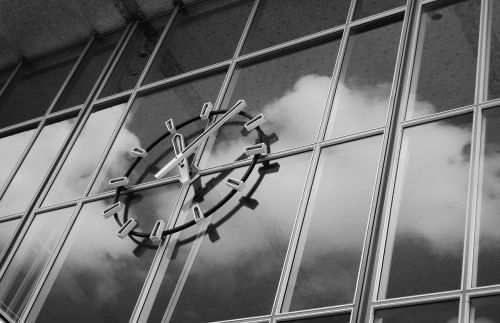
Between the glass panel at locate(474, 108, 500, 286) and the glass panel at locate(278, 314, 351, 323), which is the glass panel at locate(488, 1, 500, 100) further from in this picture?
the glass panel at locate(278, 314, 351, 323)

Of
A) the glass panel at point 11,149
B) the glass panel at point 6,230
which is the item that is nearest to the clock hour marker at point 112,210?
the glass panel at point 6,230

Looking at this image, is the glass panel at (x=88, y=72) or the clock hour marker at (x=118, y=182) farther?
the glass panel at (x=88, y=72)

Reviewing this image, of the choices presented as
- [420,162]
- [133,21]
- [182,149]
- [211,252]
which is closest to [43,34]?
[133,21]

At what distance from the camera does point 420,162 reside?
24.7ft

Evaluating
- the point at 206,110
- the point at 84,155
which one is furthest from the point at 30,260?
the point at 206,110

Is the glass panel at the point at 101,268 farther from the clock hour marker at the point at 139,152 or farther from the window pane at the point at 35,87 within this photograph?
the window pane at the point at 35,87

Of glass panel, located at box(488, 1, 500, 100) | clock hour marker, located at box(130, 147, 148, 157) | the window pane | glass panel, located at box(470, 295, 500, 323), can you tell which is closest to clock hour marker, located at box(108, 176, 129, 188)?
clock hour marker, located at box(130, 147, 148, 157)

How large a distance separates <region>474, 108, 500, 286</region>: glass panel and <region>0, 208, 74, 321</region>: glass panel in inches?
185

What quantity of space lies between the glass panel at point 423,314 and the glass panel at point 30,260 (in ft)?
13.4

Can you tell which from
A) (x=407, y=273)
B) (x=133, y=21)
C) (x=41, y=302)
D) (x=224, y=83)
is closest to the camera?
(x=407, y=273)

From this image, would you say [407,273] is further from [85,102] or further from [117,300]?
[85,102]

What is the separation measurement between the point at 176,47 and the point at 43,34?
2612 millimetres

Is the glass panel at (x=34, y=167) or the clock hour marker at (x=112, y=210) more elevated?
the glass panel at (x=34, y=167)

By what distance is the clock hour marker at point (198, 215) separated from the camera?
27.3 ft
